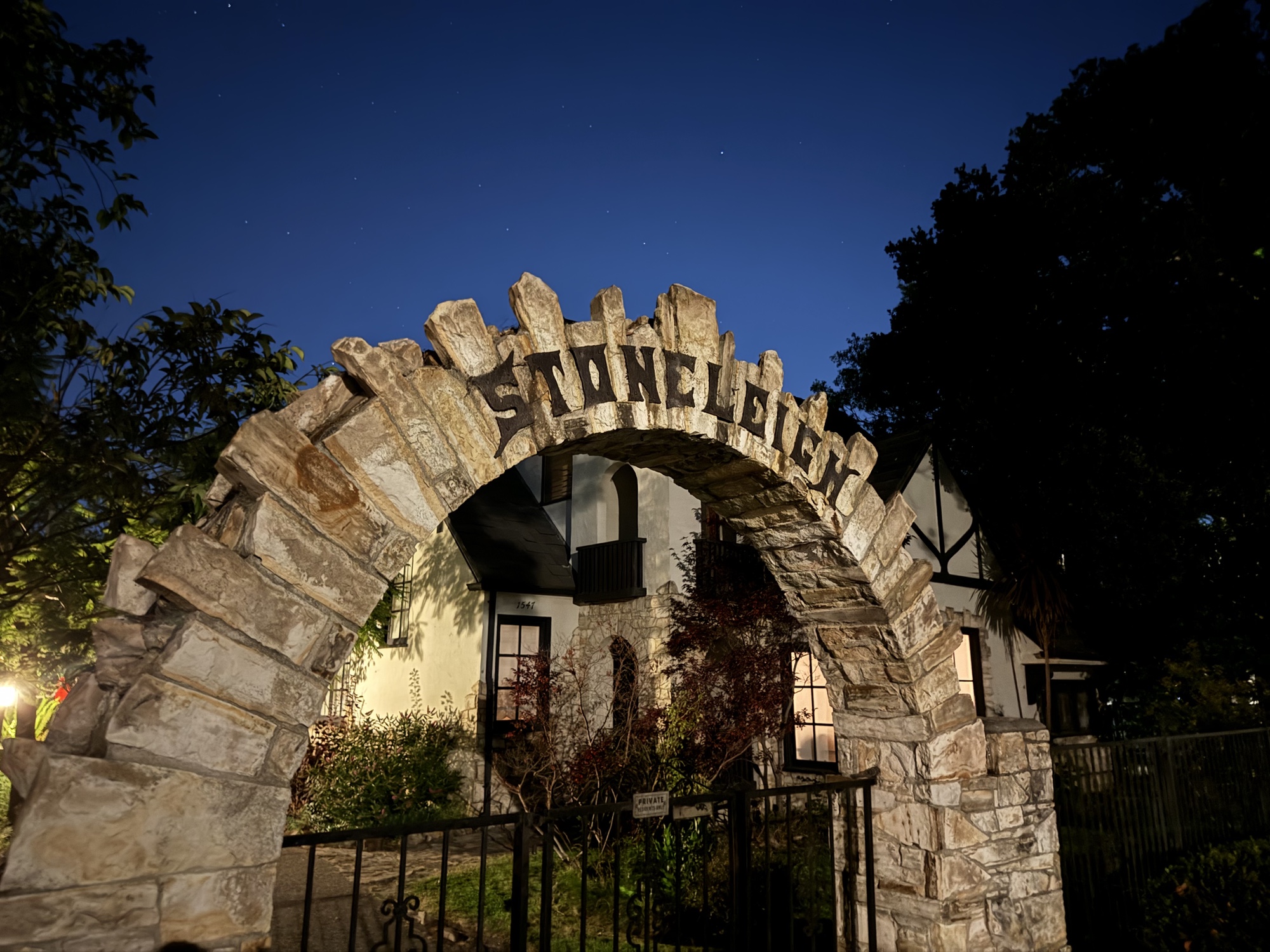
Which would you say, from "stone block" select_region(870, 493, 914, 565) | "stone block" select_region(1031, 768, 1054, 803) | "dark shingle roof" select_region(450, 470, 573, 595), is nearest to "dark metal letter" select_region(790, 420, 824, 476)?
"stone block" select_region(870, 493, 914, 565)

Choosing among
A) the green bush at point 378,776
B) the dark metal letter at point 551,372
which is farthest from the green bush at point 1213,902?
the green bush at point 378,776

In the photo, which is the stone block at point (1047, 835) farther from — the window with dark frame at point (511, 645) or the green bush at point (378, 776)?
the window with dark frame at point (511, 645)

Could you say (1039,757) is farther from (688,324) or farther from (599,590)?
(599,590)

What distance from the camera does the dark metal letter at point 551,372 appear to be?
2.95 meters

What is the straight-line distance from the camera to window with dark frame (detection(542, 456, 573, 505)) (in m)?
12.8

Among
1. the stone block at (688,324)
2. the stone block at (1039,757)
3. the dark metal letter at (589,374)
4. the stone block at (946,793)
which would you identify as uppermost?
the stone block at (688,324)


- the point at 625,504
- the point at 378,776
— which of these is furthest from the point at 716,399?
the point at 625,504

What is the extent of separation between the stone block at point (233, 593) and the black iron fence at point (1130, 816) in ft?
16.1

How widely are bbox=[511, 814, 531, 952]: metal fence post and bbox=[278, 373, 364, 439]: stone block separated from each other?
1.52 m

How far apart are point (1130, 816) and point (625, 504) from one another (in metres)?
7.32

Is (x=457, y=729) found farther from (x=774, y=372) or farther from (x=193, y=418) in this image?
(x=774, y=372)

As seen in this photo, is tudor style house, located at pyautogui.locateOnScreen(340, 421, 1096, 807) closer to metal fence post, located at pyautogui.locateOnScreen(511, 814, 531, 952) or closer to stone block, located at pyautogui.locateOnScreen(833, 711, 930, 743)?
stone block, located at pyautogui.locateOnScreen(833, 711, 930, 743)

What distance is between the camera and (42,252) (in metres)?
4.46

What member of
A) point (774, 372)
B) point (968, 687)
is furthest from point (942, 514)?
point (774, 372)
